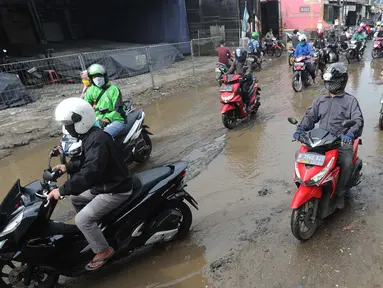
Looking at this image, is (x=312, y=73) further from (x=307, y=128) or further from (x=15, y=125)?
(x=15, y=125)

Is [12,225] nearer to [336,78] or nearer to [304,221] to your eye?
[304,221]

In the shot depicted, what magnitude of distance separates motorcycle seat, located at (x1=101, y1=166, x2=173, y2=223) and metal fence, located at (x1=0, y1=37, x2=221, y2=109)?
22.2ft

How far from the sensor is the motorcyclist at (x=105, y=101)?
4.85 metres

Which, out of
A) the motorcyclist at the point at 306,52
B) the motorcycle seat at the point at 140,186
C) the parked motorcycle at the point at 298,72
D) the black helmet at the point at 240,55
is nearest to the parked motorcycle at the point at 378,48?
the motorcyclist at the point at 306,52

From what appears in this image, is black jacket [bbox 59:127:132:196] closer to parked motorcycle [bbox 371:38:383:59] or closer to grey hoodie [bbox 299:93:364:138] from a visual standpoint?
grey hoodie [bbox 299:93:364:138]

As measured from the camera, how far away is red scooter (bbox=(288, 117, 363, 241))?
9.89 feet

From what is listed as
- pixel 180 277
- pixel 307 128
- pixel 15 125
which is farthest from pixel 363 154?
pixel 15 125

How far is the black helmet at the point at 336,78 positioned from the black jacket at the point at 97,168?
2439 mm

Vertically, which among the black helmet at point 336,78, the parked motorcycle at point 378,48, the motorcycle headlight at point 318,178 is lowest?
the parked motorcycle at point 378,48

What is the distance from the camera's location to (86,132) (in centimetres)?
265

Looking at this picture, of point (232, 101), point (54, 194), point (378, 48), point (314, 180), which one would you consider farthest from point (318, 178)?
point (378, 48)

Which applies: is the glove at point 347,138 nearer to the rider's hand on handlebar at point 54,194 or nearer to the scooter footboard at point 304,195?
the scooter footboard at point 304,195

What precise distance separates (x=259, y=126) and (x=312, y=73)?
412cm

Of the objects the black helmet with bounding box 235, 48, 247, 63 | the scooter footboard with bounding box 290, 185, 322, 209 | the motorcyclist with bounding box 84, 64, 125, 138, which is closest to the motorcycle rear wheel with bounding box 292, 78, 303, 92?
the black helmet with bounding box 235, 48, 247, 63
